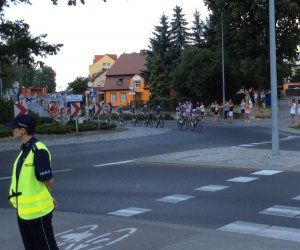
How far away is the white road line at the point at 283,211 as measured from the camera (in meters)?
7.98

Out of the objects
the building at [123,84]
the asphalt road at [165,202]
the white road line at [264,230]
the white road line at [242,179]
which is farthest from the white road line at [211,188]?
the building at [123,84]

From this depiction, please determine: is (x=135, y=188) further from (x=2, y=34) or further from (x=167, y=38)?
(x=167, y=38)

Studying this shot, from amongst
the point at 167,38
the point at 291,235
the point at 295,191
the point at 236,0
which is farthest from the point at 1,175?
the point at 167,38

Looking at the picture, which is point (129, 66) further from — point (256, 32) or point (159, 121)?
point (159, 121)

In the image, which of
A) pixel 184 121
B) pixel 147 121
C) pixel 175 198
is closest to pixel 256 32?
pixel 147 121

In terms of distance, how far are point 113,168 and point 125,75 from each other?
262ft

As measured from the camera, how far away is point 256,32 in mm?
46500

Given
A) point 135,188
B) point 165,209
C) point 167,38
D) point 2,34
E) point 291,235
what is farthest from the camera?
point 167,38

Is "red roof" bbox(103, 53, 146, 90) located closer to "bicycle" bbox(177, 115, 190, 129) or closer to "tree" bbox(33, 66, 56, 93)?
"bicycle" bbox(177, 115, 190, 129)

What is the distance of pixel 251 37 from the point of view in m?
46.6

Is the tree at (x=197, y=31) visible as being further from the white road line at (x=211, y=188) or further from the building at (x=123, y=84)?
the white road line at (x=211, y=188)

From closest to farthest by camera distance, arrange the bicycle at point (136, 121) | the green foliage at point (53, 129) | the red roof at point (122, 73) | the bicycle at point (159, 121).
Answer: the green foliage at point (53, 129)
the bicycle at point (159, 121)
the bicycle at point (136, 121)
the red roof at point (122, 73)

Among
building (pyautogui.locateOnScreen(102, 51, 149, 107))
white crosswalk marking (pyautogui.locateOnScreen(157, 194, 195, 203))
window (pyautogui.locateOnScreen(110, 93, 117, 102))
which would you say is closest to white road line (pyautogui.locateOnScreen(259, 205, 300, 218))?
white crosswalk marking (pyautogui.locateOnScreen(157, 194, 195, 203))

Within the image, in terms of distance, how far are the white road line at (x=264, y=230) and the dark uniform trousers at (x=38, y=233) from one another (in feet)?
9.96
